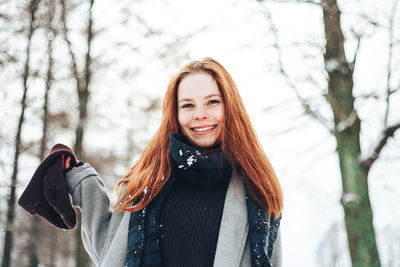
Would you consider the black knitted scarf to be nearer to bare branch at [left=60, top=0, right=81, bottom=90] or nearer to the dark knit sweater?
the dark knit sweater

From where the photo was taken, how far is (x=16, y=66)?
7621 mm

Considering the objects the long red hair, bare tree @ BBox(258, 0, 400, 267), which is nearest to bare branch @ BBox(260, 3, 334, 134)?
bare tree @ BBox(258, 0, 400, 267)

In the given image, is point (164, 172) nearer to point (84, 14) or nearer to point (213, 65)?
point (213, 65)

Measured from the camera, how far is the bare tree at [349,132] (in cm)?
516

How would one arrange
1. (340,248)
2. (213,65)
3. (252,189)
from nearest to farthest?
(252,189)
(213,65)
(340,248)

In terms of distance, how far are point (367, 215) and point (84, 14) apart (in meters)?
7.07

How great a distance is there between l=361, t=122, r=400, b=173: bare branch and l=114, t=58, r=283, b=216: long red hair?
3494mm

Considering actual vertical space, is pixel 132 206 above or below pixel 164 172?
below

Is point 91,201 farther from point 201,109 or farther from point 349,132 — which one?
point 349,132

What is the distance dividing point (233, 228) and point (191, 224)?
23 cm

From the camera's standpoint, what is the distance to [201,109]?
7.57ft

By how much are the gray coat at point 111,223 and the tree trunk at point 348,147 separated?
3.54 m

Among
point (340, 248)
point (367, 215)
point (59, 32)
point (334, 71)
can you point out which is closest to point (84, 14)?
point (59, 32)

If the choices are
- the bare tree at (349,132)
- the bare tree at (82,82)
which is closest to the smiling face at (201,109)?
the bare tree at (349,132)
